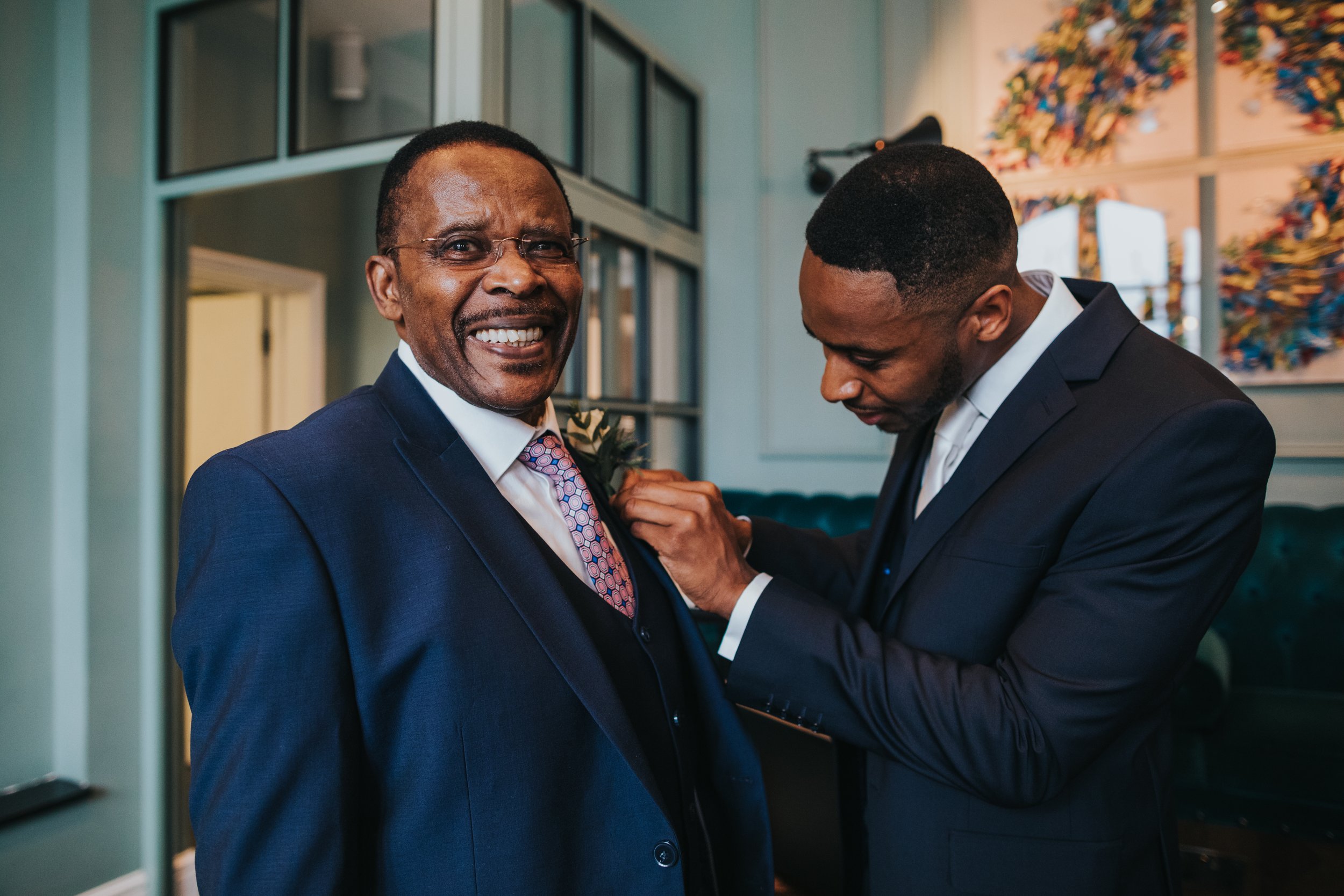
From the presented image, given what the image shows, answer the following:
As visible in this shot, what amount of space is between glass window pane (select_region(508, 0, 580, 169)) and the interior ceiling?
34 centimetres

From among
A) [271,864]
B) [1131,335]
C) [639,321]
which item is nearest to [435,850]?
[271,864]

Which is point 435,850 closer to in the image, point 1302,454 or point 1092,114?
point 1302,454

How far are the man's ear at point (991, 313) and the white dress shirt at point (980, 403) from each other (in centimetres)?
5

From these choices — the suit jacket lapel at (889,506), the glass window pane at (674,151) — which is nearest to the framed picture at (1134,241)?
the glass window pane at (674,151)

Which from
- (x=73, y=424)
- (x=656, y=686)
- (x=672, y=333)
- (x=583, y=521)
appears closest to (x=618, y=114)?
(x=672, y=333)

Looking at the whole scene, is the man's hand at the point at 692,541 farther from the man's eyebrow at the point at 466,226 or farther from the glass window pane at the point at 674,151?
the glass window pane at the point at 674,151

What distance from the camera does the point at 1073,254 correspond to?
3.86 meters

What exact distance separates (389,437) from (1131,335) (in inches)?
44.8

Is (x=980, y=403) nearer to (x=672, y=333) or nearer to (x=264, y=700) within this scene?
(x=264, y=700)

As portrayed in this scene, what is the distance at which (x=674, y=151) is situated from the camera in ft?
14.9

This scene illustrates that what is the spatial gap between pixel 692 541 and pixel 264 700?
663 millimetres

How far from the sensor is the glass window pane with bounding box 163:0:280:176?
8.98ft

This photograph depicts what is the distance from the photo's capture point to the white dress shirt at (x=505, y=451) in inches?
44.4

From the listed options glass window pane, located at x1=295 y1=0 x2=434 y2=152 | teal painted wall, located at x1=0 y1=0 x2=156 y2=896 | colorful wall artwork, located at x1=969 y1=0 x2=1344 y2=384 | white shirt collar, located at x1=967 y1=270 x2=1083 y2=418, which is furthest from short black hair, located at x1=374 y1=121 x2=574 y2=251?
colorful wall artwork, located at x1=969 y1=0 x2=1344 y2=384
